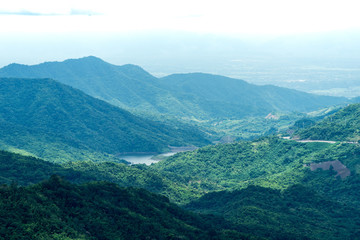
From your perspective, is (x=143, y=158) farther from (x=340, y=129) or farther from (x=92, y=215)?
(x=92, y=215)

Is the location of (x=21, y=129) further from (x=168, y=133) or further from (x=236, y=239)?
(x=236, y=239)

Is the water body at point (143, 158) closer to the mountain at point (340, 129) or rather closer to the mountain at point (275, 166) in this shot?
the mountain at point (275, 166)

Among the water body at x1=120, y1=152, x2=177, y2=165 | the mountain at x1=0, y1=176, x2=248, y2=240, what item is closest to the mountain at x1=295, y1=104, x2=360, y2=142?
the water body at x1=120, y1=152, x2=177, y2=165

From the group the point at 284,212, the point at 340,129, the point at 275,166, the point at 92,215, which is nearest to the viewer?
the point at 92,215

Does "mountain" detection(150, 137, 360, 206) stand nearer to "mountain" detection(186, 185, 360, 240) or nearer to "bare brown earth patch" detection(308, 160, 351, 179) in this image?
"bare brown earth patch" detection(308, 160, 351, 179)

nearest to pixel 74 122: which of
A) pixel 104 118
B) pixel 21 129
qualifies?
pixel 104 118

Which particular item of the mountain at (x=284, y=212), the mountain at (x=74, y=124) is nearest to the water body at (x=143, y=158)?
the mountain at (x=74, y=124)

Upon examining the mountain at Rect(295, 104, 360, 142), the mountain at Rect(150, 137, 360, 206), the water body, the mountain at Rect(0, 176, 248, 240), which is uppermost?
the mountain at Rect(0, 176, 248, 240)

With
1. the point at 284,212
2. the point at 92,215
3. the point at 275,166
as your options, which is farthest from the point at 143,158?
the point at 92,215

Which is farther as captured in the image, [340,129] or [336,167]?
[340,129]
